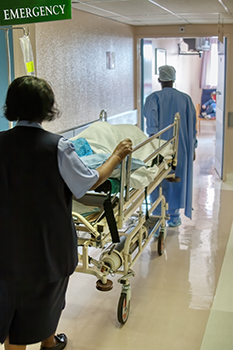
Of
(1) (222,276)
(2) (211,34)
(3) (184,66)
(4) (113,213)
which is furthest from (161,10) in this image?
(3) (184,66)

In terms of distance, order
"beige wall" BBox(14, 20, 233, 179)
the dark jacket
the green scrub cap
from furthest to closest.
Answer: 1. the green scrub cap
2. "beige wall" BBox(14, 20, 233, 179)
3. the dark jacket

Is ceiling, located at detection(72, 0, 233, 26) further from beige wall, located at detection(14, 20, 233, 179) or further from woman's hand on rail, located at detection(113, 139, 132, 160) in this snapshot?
Answer: woman's hand on rail, located at detection(113, 139, 132, 160)

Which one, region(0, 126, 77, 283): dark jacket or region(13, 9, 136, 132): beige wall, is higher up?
region(13, 9, 136, 132): beige wall

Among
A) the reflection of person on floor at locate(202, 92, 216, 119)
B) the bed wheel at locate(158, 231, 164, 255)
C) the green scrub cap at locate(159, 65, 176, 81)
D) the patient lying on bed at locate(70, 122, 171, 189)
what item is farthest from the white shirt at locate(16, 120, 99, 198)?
the reflection of person on floor at locate(202, 92, 216, 119)

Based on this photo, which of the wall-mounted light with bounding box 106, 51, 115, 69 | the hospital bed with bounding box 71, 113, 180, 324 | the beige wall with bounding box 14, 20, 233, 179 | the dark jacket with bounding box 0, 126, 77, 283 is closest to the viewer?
the dark jacket with bounding box 0, 126, 77, 283

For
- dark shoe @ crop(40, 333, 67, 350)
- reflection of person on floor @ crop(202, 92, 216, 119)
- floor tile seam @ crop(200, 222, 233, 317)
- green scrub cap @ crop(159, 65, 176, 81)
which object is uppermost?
green scrub cap @ crop(159, 65, 176, 81)

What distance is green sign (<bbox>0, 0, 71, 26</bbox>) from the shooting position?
2.57 meters

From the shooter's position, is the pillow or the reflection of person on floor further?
the reflection of person on floor

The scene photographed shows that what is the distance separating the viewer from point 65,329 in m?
2.68

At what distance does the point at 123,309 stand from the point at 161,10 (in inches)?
123

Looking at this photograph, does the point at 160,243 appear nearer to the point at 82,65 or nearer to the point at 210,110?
the point at 82,65

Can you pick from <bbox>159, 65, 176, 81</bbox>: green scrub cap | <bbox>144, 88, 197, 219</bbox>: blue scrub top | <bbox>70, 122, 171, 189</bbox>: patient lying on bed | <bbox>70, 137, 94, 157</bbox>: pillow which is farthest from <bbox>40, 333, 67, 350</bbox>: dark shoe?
<bbox>159, 65, 176, 81</bbox>: green scrub cap

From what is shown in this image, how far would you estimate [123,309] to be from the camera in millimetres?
2631

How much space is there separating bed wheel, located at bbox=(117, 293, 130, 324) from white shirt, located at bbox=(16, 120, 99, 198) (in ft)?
3.62
